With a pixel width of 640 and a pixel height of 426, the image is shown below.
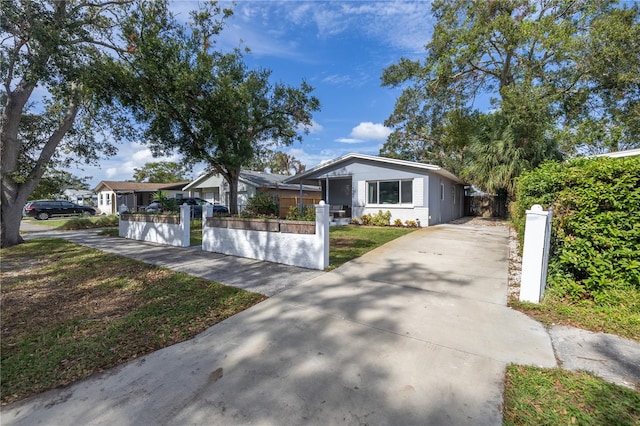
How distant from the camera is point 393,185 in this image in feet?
47.4

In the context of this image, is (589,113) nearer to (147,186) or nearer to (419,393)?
(419,393)

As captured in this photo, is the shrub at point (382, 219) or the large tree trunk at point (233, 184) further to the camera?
the shrub at point (382, 219)

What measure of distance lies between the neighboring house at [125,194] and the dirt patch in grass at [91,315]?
2405 cm

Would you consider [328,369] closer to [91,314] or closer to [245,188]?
[91,314]

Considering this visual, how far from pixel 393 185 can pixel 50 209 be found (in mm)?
28058

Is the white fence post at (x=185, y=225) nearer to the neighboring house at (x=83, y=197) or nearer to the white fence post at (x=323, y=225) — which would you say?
the white fence post at (x=323, y=225)

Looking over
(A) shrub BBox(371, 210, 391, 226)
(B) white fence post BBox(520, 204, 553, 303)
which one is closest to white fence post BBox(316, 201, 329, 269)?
(B) white fence post BBox(520, 204, 553, 303)

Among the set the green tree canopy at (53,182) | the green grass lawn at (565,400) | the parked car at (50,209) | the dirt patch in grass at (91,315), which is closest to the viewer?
the green grass lawn at (565,400)

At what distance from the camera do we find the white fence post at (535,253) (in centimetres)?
377

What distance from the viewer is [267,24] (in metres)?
9.27

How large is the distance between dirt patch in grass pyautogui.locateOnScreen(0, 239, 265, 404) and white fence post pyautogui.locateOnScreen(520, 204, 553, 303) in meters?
3.86

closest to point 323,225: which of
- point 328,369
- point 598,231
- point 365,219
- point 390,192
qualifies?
point 328,369

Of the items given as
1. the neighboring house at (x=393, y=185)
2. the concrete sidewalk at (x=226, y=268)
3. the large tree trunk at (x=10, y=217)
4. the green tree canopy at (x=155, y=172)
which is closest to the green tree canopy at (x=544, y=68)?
the neighboring house at (x=393, y=185)

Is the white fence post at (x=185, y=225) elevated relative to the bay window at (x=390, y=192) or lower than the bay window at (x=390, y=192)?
lower
